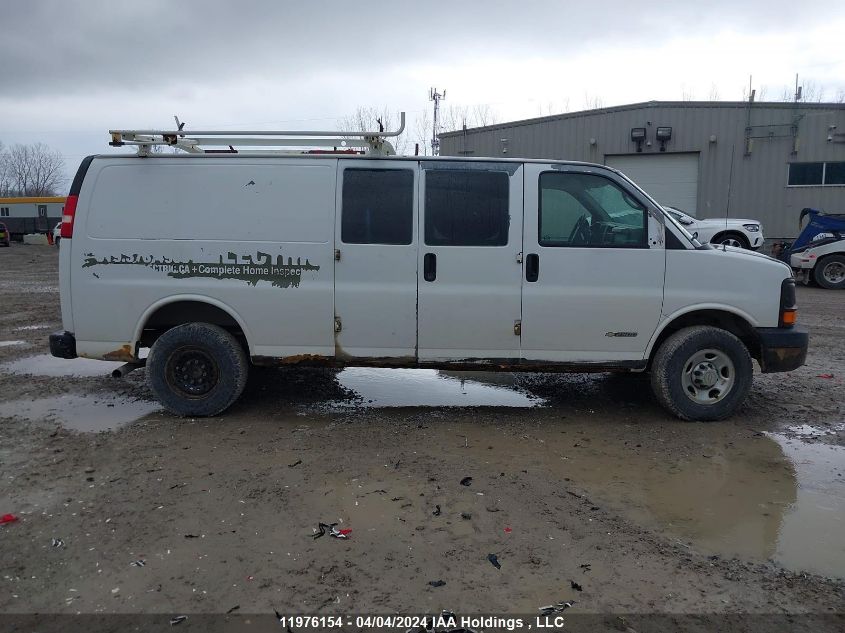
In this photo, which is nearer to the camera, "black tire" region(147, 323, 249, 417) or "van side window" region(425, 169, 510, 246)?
"van side window" region(425, 169, 510, 246)

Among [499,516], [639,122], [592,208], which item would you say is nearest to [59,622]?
[499,516]

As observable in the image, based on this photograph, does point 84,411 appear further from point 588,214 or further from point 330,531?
point 588,214

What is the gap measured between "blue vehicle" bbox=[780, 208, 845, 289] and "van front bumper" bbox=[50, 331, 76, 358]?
1650 centimetres

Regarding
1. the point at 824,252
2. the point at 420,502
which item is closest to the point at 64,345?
the point at 420,502

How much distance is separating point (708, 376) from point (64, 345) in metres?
5.45

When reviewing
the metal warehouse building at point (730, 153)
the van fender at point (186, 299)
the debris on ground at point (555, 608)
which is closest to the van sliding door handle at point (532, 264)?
the van fender at point (186, 299)

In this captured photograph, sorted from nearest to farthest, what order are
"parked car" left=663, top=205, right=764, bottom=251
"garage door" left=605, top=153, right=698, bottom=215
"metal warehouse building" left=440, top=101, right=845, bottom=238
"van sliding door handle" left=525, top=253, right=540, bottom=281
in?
"van sliding door handle" left=525, top=253, right=540, bottom=281
"parked car" left=663, top=205, right=764, bottom=251
"metal warehouse building" left=440, top=101, right=845, bottom=238
"garage door" left=605, top=153, right=698, bottom=215

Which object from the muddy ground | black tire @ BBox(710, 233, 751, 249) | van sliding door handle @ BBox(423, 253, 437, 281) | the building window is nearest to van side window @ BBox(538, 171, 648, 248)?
van sliding door handle @ BBox(423, 253, 437, 281)

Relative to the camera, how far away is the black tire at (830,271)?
15.9 meters

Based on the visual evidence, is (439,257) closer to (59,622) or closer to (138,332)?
(138,332)

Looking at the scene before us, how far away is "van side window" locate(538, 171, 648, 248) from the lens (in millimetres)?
5355

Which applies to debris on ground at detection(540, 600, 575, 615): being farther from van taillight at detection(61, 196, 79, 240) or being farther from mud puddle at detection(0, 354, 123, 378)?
mud puddle at detection(0, 354, 123, 378)

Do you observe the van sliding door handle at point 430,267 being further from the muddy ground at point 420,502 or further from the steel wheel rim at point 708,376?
the steel wheel rim at point 708,376

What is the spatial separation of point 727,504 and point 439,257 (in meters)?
2.73
